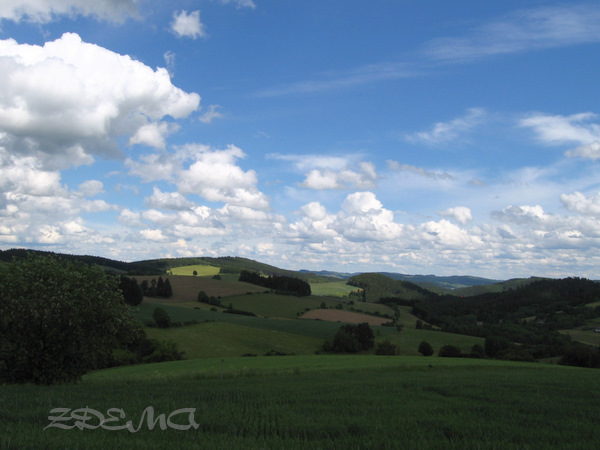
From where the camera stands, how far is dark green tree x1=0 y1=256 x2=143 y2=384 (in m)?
26.5

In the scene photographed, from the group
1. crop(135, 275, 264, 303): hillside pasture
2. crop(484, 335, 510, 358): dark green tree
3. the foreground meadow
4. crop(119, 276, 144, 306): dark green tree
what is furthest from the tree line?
crop(135, 275, 264, 303): hillside pasture

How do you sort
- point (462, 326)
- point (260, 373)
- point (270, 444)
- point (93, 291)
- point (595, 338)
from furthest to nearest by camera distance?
point (462, 326) → point (595, 338) → point (260, 373) → point (93, 291) → point (270, 444)

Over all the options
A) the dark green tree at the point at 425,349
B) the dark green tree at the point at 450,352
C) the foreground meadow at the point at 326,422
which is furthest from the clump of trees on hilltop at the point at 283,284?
the foreground meadow at the point at 326,422

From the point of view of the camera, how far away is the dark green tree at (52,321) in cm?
2648

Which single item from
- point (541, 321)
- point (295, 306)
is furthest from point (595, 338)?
point (295, 306)

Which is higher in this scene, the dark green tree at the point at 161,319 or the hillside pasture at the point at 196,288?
the hillside pasture at the point at 196,288

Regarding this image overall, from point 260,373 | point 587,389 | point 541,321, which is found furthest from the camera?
point 541,321

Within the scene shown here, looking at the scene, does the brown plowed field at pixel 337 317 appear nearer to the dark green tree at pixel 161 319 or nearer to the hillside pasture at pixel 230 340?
the hillside pasture at pixel 230 340

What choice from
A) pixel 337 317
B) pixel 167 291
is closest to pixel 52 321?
pixel 337 317

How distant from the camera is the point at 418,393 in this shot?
2069 cm

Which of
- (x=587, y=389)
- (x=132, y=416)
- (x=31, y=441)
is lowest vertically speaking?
(x=587, y=389)

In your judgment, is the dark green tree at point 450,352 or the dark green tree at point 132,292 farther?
the dark green tree at point 132,292

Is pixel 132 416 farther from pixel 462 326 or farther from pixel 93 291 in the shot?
pixel 462 326

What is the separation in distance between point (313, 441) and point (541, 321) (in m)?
208
